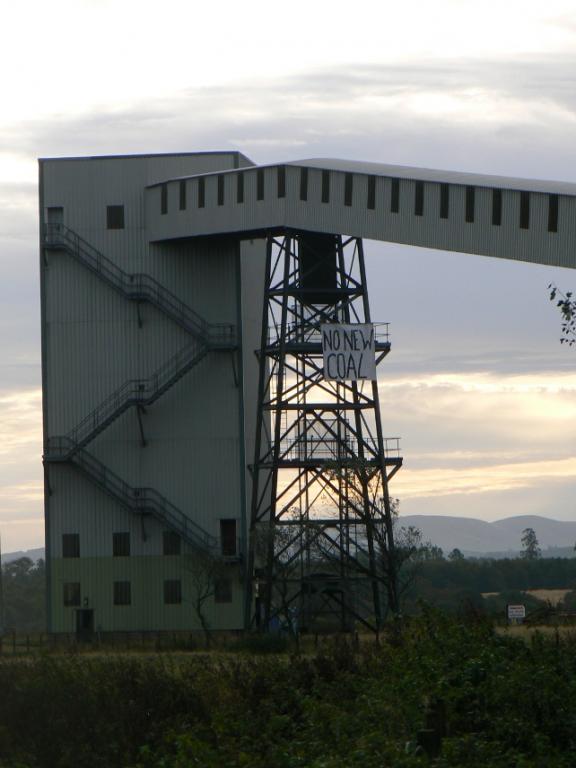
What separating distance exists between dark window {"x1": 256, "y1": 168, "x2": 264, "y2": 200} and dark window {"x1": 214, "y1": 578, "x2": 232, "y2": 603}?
645 inches

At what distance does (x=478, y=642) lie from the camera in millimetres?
30047

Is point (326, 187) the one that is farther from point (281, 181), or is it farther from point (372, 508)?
point (372, 508)

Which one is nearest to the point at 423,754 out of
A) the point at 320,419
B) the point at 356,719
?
the point at 356,719

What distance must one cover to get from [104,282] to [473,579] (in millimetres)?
78335

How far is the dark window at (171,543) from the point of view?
64.3 meters

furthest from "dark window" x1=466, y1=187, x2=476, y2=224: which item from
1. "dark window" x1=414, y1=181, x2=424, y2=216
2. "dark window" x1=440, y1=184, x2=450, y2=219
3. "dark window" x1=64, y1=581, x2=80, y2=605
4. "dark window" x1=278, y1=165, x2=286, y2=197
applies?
"dark window" x1=64, y1=581, x2=80, y2=605

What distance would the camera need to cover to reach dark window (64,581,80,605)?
6488 cm

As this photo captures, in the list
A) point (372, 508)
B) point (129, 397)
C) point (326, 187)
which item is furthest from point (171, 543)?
point (326, 187)

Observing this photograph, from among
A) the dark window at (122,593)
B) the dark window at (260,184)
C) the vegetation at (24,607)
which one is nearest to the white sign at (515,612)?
the dark window at (122,593)

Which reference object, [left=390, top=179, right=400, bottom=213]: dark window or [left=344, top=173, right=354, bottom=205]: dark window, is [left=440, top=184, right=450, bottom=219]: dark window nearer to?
[left=390, top=179, right=400, bottom=213]: dark window

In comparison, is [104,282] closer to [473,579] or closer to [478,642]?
[478,642]

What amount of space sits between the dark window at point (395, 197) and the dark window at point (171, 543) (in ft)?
61.2

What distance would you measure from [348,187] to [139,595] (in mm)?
20529

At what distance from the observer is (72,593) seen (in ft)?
213
